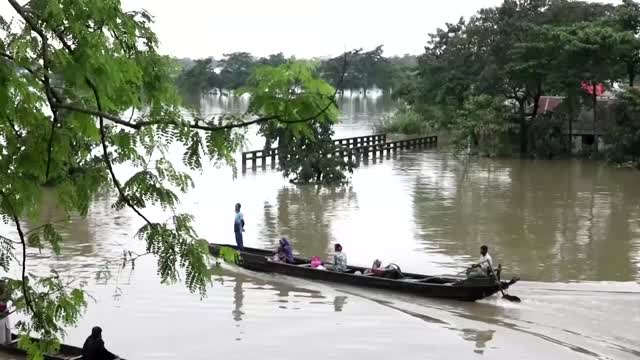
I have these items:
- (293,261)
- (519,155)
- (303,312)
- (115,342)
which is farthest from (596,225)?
(519,155)

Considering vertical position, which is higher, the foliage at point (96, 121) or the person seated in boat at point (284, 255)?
the foliage at point (96, 121)

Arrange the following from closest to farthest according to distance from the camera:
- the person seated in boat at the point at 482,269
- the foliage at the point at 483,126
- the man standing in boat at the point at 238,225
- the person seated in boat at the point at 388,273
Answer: the person seated in boat at the point at 482,269, the person seated in boat at the point at 388,273, the man standing in boat at the point at 238,225, the foliage at the point at 483,126

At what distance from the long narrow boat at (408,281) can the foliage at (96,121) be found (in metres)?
8.45

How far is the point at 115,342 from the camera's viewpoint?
12281 mm

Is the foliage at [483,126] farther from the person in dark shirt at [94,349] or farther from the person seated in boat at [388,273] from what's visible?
the person in dark shirt at [94,349]

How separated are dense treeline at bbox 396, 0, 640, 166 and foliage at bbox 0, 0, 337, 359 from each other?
110 ft

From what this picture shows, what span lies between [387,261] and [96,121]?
14.1 m

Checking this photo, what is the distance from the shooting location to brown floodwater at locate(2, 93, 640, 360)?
12.1 meters

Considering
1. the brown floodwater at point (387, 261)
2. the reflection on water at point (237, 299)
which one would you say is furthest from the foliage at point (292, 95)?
the reflection on water at point (237, 299)

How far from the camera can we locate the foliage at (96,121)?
12.5 ft

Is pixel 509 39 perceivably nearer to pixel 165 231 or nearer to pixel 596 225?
pixel 596 225

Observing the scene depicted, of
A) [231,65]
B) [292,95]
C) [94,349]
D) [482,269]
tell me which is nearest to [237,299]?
[482,269]

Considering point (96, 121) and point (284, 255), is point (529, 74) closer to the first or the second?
point (284, 255)

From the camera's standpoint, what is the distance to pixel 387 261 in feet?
59.2
